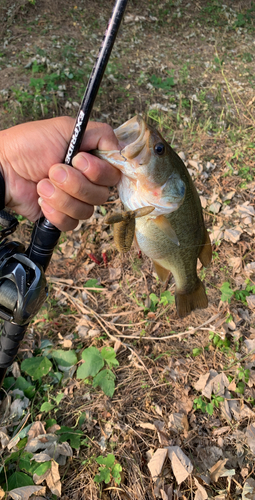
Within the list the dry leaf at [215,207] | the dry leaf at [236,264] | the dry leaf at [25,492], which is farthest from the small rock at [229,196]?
the dry leaf at [25,492]

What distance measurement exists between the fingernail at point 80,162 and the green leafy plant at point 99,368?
1.60 metres

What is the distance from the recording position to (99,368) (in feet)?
7.82

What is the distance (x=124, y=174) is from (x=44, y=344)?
1.84 meters

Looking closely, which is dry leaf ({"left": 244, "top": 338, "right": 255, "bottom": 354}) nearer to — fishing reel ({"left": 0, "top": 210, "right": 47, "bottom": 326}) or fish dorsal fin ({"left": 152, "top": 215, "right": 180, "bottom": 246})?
fish dorsal fin ({"left": 152, "top": 215, "right": 180, "bottom": 246})

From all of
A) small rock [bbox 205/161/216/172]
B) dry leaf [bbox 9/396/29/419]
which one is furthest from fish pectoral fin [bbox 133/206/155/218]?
small rock [bbox 205/161/216/172]

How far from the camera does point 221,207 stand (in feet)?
11.4

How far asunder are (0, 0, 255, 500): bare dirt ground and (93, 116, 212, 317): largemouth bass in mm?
1116

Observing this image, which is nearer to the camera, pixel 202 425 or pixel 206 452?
pixel 206 452

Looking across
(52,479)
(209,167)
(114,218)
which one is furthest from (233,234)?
(52,479)

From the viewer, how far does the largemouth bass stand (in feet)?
4.26

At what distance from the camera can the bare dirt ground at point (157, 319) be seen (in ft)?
6.47

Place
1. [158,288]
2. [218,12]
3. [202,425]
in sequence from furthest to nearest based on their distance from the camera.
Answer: [218,12] < [158,288] < [202,425]

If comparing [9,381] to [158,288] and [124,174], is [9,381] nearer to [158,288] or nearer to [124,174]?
[158,288]

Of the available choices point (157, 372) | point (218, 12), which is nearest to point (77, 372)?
point (157, 372)
